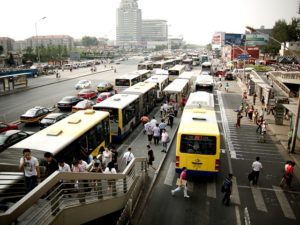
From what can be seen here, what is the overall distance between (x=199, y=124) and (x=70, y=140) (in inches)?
250

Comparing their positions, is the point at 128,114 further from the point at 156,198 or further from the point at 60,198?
the point at 60,198

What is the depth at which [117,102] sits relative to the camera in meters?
21.1

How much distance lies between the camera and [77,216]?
8641mm

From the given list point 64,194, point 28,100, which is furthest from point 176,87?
point 64,194

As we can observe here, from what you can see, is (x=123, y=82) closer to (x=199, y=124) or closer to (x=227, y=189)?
(x=199, y=124)

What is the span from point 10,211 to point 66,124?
30.3 ft

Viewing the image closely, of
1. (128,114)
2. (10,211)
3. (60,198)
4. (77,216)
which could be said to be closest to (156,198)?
(77,216)

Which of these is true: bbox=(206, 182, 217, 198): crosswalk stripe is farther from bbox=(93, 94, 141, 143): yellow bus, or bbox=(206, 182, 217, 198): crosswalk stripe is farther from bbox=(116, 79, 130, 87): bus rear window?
bbox=(116, 79, 130, 87): bus rear window

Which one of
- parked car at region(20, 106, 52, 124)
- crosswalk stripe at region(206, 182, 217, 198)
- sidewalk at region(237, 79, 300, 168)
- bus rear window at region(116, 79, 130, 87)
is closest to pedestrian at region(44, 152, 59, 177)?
crosswalk stripe at region(206, 182, 217, 198)

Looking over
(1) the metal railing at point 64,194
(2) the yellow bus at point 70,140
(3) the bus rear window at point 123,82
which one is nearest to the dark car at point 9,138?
(2) the yellow bus at point 70,140

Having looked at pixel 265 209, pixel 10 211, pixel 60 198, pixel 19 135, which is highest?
pixel 10 211

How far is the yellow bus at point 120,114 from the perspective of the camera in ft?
65.1

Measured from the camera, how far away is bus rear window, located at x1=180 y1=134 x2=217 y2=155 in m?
14.1

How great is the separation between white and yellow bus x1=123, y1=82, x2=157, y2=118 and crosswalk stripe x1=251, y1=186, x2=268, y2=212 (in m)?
12.1
